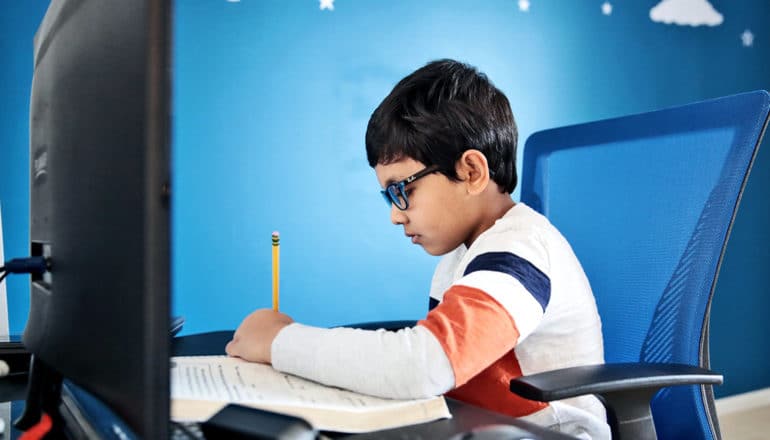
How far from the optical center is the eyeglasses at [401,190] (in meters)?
0.92

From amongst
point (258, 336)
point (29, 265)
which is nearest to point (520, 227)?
point (258, 336)

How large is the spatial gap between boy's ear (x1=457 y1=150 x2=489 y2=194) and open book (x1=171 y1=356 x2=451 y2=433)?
0.41m

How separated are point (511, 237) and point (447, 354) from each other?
21 centimetres

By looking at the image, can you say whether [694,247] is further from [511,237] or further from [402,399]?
[402,399]

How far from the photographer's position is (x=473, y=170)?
93 cm

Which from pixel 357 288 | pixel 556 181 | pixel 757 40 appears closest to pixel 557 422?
pixel 556 181

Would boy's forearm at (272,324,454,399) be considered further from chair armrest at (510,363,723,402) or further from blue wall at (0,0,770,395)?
blue wall at (0,0,770,395)

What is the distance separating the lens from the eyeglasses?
0.92 meters

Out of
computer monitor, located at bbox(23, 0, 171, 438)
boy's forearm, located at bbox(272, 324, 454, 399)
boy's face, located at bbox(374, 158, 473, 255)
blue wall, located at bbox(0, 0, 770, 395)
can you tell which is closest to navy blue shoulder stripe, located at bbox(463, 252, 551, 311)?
boy's forearm, located at bbox(272, 324, 454, 399)

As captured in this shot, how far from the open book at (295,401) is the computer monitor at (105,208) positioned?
88mm

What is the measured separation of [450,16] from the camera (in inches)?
73.0

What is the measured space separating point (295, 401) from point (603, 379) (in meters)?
0.30

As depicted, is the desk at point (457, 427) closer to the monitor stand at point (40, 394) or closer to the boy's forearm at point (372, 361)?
the boy's forearm at point (372, 361)

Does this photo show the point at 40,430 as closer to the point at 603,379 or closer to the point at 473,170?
the point at 603,379
